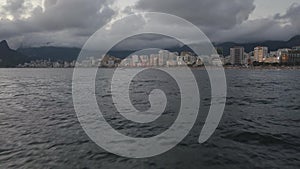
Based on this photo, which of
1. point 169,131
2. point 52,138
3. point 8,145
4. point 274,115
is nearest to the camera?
point 8,145

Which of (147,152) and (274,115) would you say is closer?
(147,152)

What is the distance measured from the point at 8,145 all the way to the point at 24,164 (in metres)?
4.03

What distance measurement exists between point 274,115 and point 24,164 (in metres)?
22.7

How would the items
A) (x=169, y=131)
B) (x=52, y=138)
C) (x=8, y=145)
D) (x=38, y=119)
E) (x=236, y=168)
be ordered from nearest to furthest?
1. (x=236, y=168)
2. (x=8, y=145)
3. (x=52, y=138)
4. (x=169, y=131)
5. (x=38, y=119)

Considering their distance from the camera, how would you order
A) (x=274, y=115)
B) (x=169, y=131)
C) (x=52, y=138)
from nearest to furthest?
(x=52, y=138)
(x=169, y=131)
(x=274, y=115)

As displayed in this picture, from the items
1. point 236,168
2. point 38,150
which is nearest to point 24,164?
point 38,150

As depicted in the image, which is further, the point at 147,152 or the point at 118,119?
the point at 118,119

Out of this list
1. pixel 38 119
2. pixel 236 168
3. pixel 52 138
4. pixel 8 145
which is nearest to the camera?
pixel 236 168

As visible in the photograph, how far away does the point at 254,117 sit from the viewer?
2423cm

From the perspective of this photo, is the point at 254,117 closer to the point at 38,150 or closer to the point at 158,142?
the point at 158,142

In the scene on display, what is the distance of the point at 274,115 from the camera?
25.0 meters

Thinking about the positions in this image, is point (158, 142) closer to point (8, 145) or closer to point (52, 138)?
point (52, 138)

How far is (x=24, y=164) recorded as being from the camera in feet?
41.0

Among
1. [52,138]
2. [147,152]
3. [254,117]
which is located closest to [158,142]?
[147,152]
